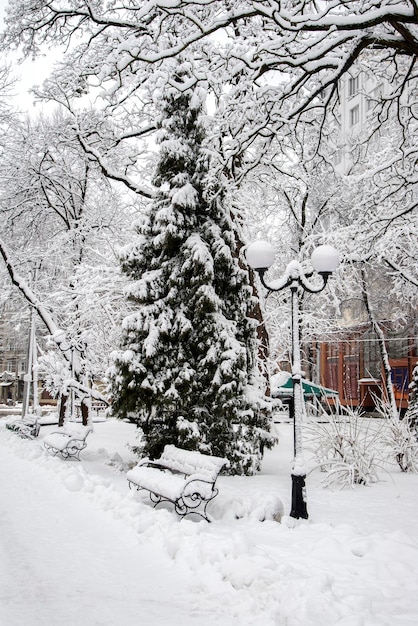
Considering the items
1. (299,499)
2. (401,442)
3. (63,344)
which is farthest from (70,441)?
(401,442)

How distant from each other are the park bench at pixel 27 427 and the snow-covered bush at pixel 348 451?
11.3 m

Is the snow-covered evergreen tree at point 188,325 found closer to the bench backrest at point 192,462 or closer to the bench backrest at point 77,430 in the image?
the bench backrest at point 192,462

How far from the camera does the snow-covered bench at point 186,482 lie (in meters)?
7.88

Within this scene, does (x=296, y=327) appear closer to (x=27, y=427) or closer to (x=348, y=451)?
(x=348, y=451)

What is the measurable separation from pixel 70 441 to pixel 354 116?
3966 cm

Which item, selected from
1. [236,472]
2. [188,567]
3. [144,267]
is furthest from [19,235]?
[188,567]

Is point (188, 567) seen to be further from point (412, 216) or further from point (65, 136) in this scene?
point (65, 136)

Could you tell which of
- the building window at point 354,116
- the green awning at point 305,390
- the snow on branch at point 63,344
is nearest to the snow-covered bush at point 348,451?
the snow on branch at point 63,344

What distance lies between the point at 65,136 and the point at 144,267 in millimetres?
6754

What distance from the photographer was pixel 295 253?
82.9 feet

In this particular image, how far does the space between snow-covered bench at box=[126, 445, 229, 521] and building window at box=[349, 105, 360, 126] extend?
40.4 m

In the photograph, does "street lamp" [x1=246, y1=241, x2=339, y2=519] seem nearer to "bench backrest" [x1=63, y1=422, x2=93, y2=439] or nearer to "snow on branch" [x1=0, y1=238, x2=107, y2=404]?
"bench backrest" [x1=63, y1=422, x2=93, y2=439]

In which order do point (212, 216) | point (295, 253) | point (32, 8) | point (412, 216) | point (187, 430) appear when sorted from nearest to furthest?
point (32, 8), point (187, 430), point (212, 216), point (412, 216), point (295, 253)

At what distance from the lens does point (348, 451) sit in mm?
10672
